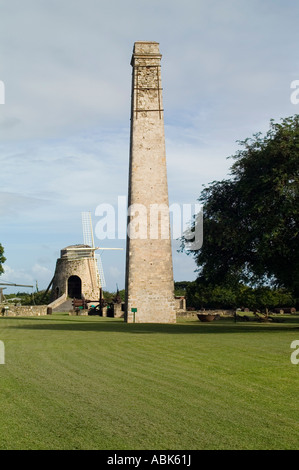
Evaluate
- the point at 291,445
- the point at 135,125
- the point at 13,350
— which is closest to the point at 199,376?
the point at 291,445

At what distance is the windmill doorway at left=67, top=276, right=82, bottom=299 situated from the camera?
5978 cm

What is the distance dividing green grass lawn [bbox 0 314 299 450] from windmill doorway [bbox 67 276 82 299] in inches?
1821

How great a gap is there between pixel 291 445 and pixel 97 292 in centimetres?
5393

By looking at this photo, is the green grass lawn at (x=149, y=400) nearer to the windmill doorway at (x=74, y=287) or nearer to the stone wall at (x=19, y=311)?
the stone wall at (x=19, y=311)

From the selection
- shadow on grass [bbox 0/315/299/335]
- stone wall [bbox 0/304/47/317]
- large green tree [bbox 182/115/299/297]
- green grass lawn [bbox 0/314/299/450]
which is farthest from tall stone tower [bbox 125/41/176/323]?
green grass lawn [bbox 0/314/299/450]

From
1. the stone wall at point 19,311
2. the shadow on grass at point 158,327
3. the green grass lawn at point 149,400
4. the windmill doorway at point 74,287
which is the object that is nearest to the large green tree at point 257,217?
the shadow on grass at point 158,327

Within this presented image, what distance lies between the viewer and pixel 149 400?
789 centimetres

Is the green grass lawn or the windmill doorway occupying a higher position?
the windmill doorway

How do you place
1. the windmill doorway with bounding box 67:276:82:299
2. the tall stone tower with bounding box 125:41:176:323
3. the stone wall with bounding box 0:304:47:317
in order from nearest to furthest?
the tall stone tower with bounding box 125:41:176:323 < the stone wall with bounding box 0:304:47:317 < the windmill doorway with bounding box 67:276:82:299

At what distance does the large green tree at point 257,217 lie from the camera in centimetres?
2186

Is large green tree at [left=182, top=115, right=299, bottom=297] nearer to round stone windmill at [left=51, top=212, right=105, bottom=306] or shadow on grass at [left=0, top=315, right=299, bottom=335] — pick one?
shadow on grass at [left=0, top=315, right=299, bottom=335]

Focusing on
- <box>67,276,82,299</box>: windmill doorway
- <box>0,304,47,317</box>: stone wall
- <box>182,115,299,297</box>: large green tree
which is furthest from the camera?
<box>67,276,82,299</box>: windmill doorway

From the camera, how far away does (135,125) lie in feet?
108

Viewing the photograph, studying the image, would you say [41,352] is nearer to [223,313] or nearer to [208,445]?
[208,445]
